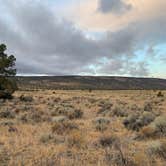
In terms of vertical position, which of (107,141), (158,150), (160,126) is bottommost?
(107,141)

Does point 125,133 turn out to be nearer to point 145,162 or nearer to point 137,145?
point 137,145

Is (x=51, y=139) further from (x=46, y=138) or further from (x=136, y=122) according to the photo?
(x=136, y=122)

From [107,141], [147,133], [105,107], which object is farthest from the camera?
[105,107]

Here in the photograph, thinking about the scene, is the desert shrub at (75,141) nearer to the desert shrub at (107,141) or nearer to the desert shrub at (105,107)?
the desert shrub at (107,141)

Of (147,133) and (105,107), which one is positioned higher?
(147,133)

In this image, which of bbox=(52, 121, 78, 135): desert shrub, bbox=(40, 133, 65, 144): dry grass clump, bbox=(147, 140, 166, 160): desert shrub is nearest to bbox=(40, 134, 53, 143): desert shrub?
bbox=(40, 133, 65, 144): dry grass clump

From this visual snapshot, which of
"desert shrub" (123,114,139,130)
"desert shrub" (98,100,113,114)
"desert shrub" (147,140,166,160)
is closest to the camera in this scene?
"desert shrub" (147,140,166,160)

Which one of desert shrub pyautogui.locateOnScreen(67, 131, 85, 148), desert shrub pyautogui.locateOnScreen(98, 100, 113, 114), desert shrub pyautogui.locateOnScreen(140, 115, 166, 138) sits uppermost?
desert shrub pyautogui.locateOnScreen(140, 115, 166, 138)

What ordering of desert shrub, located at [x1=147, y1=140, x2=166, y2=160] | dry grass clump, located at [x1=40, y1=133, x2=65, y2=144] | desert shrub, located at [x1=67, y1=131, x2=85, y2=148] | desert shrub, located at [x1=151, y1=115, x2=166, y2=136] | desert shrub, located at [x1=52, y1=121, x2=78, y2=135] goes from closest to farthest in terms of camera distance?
desert shrub, located at [x1=147, y1=140, x2=166, y2=160], desert shrub, located at [x1=67, y1=131, x2=85, y2=148], dry grass clump, located at [x1=40, y1=133, x2=65, y2=144], desert shrub, located at [x1=151, y1=115, x2=166, y2=136], desert shrub, located at [x1=52, y1=121, x2=78, y2=135]

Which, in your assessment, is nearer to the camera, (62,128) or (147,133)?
(147,133)

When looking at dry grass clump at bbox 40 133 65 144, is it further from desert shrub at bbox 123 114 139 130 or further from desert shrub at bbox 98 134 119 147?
desert shrub at bbox 123 114 139 130

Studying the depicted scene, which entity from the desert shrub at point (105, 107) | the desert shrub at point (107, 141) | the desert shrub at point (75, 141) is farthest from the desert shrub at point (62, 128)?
the desert shrub at point (105, 107)

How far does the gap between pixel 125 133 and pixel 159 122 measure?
1.52 meters

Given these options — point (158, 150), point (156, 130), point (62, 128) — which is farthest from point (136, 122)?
point (158, 150)
